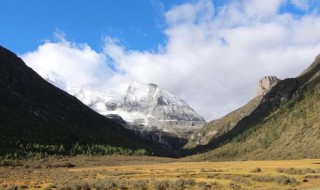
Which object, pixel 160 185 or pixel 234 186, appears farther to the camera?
pixel 160 185

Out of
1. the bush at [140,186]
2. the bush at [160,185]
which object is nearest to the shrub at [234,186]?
the bush at [160,185]

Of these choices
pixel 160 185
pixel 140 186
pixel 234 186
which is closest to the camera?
pixel 234 186

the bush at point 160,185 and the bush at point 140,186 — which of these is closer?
the bush at point 160,185

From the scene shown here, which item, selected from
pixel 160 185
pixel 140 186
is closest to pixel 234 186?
pixel 160 185

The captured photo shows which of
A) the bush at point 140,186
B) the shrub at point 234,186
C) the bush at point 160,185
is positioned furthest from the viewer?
the bush at point 140,186

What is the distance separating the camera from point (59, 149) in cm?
15975

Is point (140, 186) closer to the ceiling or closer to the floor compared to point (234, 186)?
closer to the ceiling

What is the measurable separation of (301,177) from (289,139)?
12342cm

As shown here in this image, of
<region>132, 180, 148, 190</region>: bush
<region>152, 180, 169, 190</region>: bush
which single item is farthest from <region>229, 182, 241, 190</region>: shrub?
<region>132, 180, 148, 190</region>: bush

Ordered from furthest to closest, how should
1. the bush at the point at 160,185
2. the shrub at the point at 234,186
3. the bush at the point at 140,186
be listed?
the bush at the point at 140,186
the bush at the point at 160,185
the shrub at the point at 234,186

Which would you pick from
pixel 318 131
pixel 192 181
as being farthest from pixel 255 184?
pixel 318 131

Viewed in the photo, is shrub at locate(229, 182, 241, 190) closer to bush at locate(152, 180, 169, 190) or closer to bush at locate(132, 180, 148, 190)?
bush at locate(152, 180, 169, 190)

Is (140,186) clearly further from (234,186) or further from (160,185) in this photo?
(234,186)

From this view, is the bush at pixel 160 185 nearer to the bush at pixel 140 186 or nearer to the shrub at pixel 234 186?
the bush at pixel 140 186
